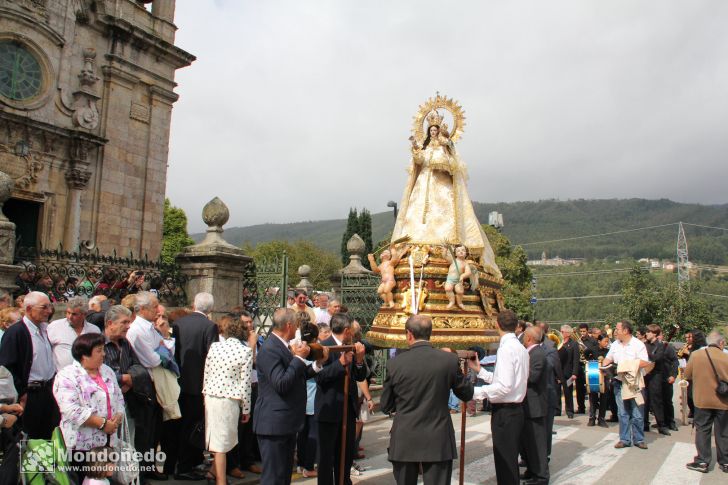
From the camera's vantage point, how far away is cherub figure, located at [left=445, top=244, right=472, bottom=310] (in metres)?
9.27

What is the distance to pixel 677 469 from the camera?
7367 millimetres

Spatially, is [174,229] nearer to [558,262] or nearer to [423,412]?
[423,412]

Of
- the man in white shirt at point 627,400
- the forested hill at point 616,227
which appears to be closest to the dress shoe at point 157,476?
the man in white shirt at point 627,400

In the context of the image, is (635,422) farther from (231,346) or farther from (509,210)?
(509,210)

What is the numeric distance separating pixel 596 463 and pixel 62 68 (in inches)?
625

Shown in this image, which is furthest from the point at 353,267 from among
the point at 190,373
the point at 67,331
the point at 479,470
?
the point at 67,331

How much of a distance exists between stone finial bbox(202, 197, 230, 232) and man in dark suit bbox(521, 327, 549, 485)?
19.0 ft

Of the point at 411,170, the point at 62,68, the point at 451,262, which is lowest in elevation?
the point at 451,262

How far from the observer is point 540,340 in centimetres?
654

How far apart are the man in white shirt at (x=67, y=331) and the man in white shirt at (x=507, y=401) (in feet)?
13.2

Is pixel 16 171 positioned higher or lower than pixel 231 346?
higher

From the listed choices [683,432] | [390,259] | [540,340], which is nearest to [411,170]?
[390,259]

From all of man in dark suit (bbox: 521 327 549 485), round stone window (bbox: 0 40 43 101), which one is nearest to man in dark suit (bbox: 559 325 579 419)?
man in dark suit (bbox: 521 327 549 485)

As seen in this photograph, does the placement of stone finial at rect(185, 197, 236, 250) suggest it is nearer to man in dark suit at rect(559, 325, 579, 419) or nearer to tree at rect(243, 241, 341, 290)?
man in dark suit at rect(559, 325, 579, 419)
